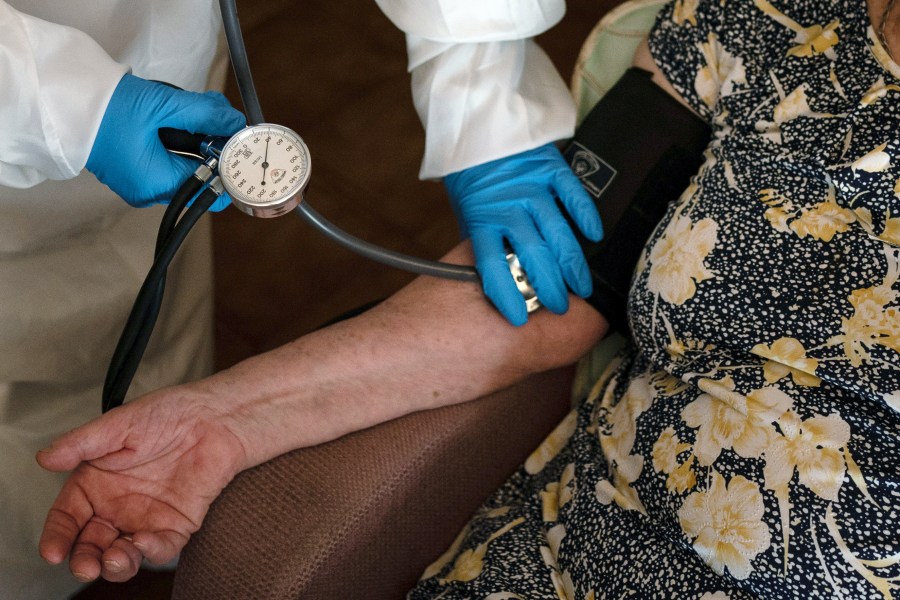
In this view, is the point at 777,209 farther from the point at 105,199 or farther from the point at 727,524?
the point at 105,199

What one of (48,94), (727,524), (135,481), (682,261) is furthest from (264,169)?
(727,524)

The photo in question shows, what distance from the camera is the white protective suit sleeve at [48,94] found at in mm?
781

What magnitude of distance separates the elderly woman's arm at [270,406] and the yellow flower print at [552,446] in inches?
3.4

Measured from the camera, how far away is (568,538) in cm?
88

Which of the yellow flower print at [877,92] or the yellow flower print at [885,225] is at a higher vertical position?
the yellow flower print at [877,92]

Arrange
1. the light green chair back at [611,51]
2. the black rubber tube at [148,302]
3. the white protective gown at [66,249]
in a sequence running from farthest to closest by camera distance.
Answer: the light green chair back at [611,51] < the white protective gown at [66,249] < the black rubber tube at [148,302]

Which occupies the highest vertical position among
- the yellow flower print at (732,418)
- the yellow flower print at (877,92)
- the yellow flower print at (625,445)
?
the yellow flower print at (877,92)

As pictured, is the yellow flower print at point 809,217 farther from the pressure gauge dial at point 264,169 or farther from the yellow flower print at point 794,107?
the pressure gauge dial at point 264,169

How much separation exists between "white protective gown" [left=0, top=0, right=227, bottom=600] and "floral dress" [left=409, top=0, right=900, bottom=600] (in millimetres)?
494

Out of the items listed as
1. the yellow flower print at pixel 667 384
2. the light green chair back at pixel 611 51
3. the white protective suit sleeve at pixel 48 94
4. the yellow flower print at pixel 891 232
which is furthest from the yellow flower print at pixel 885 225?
the white protective suit sleeve at pixel 48 94

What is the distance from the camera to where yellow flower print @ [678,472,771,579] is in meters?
0.76

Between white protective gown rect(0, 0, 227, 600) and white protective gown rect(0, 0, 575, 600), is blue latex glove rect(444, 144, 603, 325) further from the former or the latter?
white protective gown rect(0, 0, 227, 600)

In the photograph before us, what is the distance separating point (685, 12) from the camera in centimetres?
101

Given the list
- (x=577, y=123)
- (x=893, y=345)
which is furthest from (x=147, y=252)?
(x=893, y=345)
